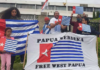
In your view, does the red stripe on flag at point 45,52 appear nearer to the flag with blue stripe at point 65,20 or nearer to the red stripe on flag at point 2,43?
the flag with blue stripe at point 65,20

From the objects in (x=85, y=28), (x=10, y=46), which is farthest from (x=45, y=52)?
(x=85, y=28)

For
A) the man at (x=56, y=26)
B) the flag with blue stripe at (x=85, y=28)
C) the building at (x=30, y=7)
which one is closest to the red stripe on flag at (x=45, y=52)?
the man at (x=56, y=26)

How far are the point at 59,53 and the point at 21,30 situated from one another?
4.93 ft

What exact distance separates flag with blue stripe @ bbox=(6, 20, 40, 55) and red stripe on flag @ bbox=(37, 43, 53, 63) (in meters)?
0.73

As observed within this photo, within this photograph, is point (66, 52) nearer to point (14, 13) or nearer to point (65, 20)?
point (65, 20)

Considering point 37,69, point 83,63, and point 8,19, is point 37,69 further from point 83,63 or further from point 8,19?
point 8,19

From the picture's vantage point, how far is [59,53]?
212 inches

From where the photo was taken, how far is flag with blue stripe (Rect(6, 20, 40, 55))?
5.62 m

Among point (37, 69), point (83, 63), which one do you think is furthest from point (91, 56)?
point (37, 69)

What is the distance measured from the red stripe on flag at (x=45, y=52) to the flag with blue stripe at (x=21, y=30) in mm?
730

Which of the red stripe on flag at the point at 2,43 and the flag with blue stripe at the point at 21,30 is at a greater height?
the flag with blue stripe at the point at 21,30

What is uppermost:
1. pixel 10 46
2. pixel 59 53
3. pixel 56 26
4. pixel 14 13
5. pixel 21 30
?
pixel 14 13

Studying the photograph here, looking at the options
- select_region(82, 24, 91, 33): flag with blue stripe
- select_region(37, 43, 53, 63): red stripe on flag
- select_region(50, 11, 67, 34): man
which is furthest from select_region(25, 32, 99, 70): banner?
select_region(50, 11, 67, 34): man

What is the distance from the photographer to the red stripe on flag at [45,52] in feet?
17.1
